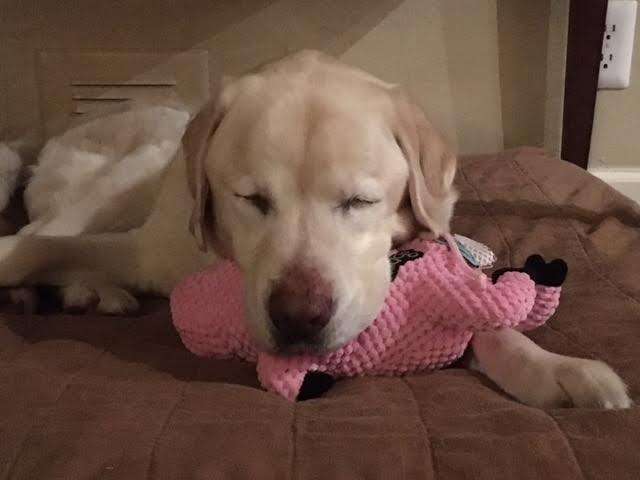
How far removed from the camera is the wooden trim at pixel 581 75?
7.00 feet

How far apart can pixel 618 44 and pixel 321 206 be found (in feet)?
5.59

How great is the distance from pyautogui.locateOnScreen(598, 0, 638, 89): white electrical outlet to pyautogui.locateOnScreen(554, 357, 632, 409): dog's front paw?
5.59ft

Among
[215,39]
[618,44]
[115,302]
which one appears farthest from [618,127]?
[115,302]

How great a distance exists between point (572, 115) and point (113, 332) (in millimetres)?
1606

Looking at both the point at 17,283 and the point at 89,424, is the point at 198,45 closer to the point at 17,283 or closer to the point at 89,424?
the point at 17,283

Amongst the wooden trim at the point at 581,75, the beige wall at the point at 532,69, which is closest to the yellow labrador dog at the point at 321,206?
the wooden trim at the point at 581,75

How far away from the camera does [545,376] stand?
0.88m

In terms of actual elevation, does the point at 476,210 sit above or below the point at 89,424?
below

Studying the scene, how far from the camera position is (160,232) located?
1437 millimetres

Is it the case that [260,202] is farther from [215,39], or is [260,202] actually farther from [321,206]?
[215,39]

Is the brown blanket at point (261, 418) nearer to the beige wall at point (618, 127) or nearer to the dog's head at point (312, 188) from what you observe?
the dog's head at point (312, 188)

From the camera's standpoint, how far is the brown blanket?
2.33 ft

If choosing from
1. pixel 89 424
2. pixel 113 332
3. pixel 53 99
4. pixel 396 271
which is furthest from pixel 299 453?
pixel 53 99

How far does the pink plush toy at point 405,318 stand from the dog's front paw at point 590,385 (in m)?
0.10
